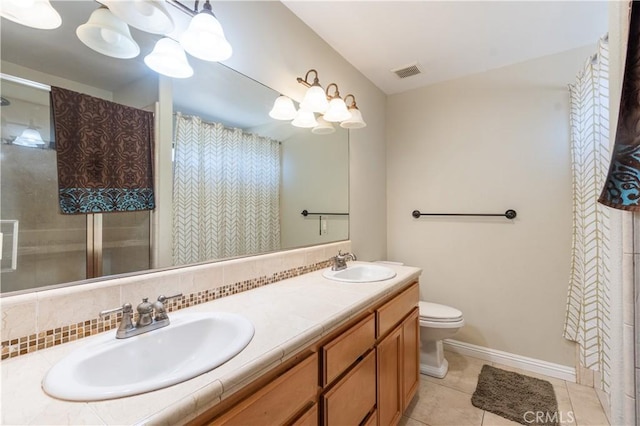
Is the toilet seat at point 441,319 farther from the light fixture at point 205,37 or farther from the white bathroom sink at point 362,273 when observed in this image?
the light fixture at point 205,37

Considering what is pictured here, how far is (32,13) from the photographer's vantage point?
794 mm

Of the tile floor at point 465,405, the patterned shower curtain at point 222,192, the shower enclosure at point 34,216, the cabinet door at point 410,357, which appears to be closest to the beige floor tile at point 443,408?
the tile floor at point 465,405

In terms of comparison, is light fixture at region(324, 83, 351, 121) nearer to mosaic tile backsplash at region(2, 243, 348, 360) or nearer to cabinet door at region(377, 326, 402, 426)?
mosaic tile backsplash at region(2, 243, 348, 360)

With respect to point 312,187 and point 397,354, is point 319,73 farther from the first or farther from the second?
point 397,354

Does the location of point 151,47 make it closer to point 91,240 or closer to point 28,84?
point 28,84

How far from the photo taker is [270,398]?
73 centimetres

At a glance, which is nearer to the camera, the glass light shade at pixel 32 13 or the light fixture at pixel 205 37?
the glass light shade at pixel 32 13

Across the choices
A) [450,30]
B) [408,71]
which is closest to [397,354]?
[450,30]

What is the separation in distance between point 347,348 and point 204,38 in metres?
1.31

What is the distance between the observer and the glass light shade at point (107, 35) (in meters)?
0.90

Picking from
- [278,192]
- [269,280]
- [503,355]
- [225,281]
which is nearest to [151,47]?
[278,192]

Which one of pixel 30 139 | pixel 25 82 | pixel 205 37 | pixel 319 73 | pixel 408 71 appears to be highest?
pixel 408 71

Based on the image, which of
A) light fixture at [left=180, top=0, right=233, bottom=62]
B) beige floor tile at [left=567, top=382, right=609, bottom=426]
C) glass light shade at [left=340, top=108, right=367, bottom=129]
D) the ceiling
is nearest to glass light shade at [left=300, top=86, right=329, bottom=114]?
→ glass light shade at [left=340, top=108, right=367, bottom=129]

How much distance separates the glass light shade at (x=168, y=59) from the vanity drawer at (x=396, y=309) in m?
1.35
